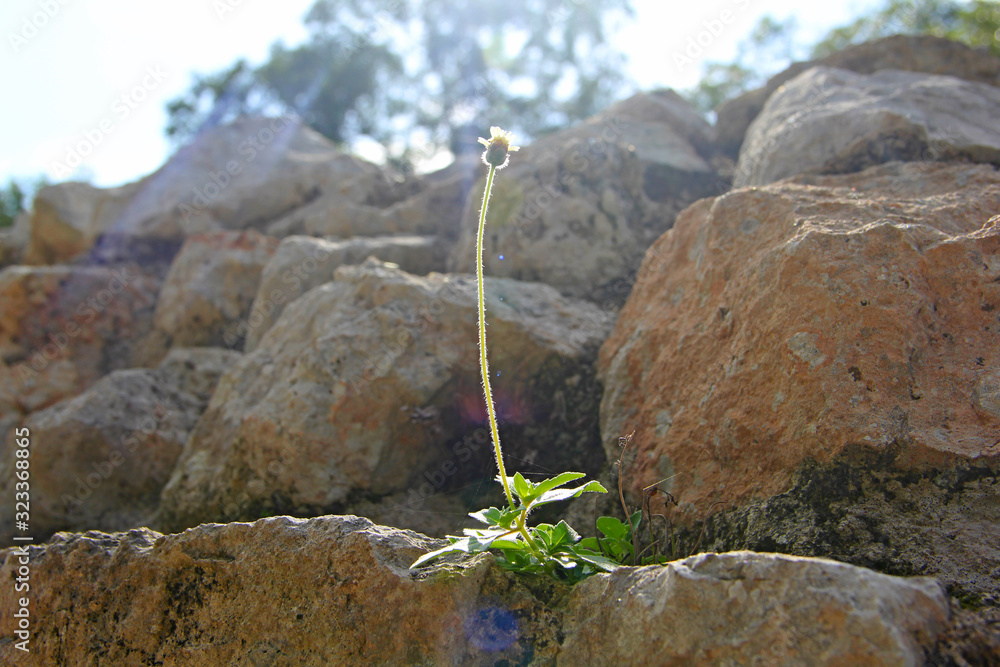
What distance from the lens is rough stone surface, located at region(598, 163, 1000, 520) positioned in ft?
6.90

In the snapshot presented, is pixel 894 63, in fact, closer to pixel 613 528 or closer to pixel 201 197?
pixel 613 528

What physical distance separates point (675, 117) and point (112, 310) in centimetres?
537

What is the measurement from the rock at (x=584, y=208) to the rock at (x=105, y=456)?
86.6 inches

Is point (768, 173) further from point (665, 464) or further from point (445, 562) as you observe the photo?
point (445, 562)

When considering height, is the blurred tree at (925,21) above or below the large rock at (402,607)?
above

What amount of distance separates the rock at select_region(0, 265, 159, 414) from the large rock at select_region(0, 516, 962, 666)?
363 cm

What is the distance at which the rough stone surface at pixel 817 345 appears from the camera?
6.90ft

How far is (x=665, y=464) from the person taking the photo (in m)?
2.55

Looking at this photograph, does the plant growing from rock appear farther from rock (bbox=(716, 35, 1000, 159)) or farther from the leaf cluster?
rock (bbox=(716, 35, 1000, 159))

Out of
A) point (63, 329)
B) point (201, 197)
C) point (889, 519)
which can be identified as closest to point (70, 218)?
point (201, 197)

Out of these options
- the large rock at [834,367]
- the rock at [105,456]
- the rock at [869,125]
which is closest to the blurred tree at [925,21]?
the rock at [869,125]

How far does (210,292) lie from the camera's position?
18.4ft

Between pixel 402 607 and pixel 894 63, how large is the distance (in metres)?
5.72

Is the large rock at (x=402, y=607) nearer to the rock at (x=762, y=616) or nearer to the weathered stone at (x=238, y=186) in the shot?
the rock at (x=762, y=616)
